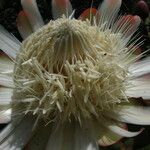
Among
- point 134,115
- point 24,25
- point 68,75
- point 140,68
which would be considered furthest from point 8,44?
Answer: point 134,115

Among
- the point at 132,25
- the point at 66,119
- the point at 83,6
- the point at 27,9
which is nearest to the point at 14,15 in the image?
the point at 83,6

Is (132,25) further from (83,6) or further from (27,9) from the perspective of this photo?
(83,6)

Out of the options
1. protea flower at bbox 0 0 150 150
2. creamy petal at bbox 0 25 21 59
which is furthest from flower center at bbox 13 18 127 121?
creamy petal at bbox 0 25 21 59

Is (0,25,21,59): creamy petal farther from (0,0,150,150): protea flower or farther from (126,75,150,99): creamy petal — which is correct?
(126,75,150,99): creamy petal

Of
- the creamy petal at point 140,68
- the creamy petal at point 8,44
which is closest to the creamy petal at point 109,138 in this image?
the creamy petal at point 140,68

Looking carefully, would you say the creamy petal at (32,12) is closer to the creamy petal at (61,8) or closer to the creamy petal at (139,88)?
the creamy petal at (61,8)
